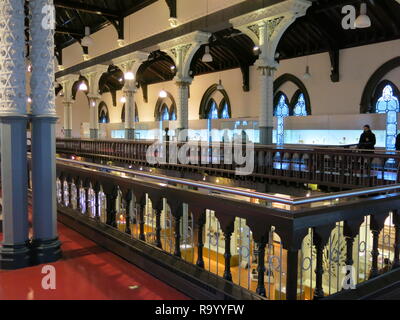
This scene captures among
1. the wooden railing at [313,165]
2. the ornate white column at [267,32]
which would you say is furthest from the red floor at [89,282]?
the ornate white column at [267,32]

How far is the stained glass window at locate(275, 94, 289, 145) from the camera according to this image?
17241mm

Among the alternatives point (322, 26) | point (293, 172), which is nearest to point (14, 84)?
point (293, 172)

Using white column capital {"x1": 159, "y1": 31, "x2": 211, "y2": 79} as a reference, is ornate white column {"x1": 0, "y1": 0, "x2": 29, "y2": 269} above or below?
below

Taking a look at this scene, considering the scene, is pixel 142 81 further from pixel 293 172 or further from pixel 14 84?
pixel 14 84

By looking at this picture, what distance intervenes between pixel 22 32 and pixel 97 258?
7.48 ft

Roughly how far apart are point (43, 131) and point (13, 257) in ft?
3.96

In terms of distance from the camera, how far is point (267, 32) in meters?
10.8

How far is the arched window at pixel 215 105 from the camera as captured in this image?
21264 millimetres

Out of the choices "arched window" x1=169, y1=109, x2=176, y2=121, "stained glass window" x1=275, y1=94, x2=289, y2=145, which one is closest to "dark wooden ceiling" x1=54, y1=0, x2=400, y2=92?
"stained glass window" x1=275, y1=94, x2=289, y2=145

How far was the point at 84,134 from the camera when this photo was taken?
93.7 ft

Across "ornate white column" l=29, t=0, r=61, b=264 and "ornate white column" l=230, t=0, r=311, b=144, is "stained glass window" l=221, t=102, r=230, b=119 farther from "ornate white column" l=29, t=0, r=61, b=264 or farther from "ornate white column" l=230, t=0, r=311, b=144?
"ornate white column" l=29, t=0, r=61, b=264

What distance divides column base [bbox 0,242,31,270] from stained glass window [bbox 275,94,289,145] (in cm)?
1431

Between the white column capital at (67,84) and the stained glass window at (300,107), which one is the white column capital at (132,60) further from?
the stained glass window at (300,107)

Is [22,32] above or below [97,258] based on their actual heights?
above
